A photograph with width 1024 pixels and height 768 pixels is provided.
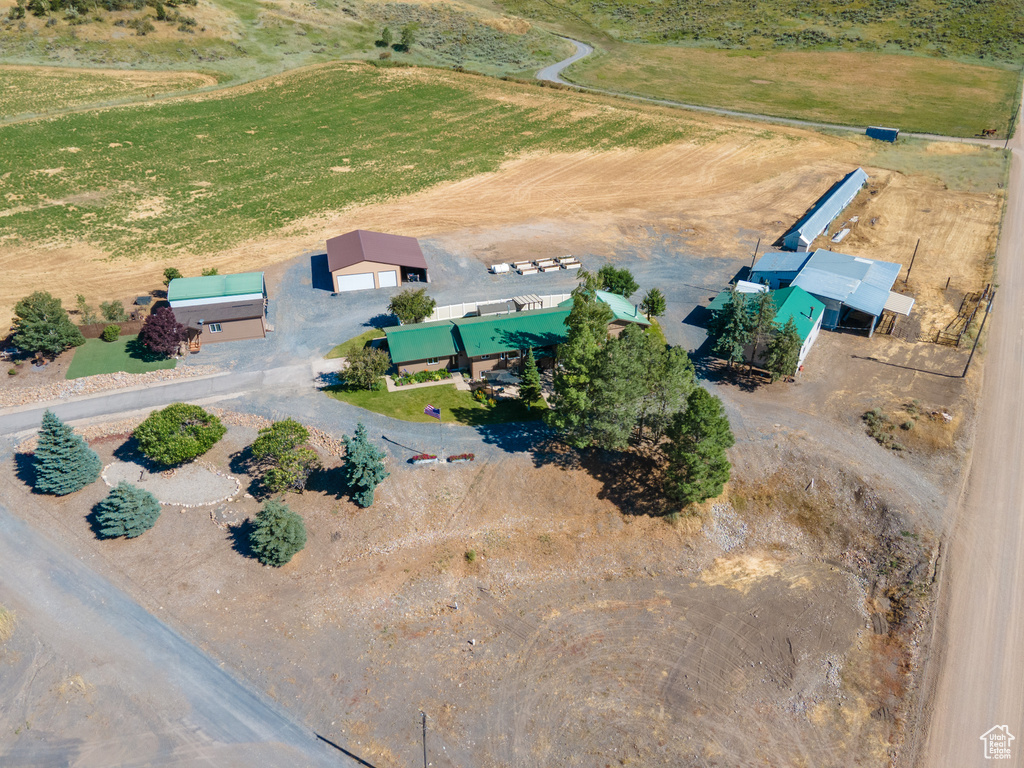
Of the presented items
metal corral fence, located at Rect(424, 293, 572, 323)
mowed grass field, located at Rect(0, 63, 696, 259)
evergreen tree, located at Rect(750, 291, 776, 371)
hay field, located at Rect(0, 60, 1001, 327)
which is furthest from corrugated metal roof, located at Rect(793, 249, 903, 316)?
mowed grass field, located at Rect(0, 63, 696, 259)

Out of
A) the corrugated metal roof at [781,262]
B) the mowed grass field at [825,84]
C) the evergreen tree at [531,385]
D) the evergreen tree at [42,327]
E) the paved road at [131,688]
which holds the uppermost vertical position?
the mowed grass field at [825,84]

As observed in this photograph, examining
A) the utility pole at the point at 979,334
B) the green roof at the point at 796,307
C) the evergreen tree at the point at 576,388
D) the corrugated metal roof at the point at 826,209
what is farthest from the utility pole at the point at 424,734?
the corrugated metal roof at the point at 826,209

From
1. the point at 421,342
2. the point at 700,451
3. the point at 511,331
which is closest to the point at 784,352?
the point at 700,451

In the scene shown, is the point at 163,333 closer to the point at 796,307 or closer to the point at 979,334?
the point at 796,307

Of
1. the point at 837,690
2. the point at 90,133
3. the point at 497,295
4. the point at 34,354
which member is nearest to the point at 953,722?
the point at 837,690

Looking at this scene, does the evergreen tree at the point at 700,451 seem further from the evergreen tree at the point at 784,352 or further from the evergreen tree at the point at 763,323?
the evergreen tree at the point at 763,323

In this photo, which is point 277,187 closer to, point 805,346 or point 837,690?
point 805,346
